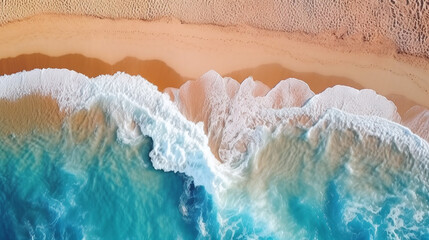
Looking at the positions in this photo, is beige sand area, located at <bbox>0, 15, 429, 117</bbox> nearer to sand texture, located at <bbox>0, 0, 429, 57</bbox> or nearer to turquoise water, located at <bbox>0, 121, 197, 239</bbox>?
sand texture, located at <bbox>0, 0, 429, 57</bbox>

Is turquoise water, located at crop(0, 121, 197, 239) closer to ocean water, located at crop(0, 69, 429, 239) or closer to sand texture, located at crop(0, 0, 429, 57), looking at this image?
ocean water, located at crop(0, 69, 429, 239)

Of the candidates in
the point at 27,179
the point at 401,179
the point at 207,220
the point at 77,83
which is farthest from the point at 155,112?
the point at 401,179

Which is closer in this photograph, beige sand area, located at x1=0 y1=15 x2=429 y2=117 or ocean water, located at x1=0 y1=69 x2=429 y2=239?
ocean water, located at x1=0 y1=69 x2=429 y2=239

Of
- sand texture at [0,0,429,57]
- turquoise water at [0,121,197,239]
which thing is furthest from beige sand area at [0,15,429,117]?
turquoise water at [0,121,197,239]

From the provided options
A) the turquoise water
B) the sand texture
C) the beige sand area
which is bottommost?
the turquoise water

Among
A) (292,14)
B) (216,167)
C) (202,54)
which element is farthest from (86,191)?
(292,14)

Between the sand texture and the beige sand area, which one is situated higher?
the sand texture

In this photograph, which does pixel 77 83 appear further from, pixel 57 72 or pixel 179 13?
pixel 179 13
